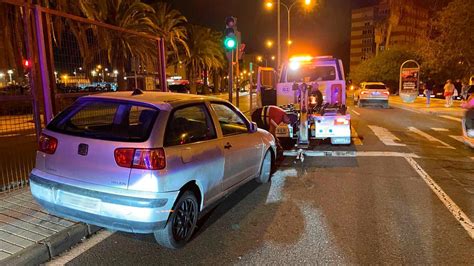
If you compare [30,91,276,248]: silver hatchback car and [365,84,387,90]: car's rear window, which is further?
[365,84,387,90]: car's rear window

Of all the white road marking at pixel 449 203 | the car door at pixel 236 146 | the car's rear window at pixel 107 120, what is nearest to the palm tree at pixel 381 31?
the white road marking at pixel 449 203

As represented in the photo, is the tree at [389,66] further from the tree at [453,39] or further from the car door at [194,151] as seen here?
the car door at [194,151]

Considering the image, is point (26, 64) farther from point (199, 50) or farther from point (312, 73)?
point (199, 50)

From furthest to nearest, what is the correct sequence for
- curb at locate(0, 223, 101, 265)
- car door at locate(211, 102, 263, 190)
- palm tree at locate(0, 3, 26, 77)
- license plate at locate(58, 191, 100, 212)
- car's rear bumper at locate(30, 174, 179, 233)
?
palm tree at locate(0, 3, 26, 77)
car door at locate(211, 102, 263, 190)
license plate at locate(58, 191, 100, 212)
car's rear bumper at locate(30, 174, 179, 233)
curb at locate(0, 223, 101, 265)

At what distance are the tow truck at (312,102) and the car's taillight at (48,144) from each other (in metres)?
5.77

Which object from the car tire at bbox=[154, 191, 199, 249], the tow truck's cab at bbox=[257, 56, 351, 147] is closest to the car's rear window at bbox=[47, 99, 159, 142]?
the car tire at bbox=[154, 191, 199, 249]

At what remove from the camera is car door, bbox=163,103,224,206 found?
4.02 metres

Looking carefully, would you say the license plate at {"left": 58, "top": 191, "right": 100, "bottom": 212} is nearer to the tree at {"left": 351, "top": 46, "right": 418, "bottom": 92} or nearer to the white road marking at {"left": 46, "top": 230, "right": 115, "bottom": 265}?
the white road marking at {"left": 46, "top": 230, "right": 115, "bottom": 265}

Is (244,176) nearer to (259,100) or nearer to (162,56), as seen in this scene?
(162,56)

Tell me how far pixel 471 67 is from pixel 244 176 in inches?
919

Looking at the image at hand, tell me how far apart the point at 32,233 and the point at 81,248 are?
0.54m

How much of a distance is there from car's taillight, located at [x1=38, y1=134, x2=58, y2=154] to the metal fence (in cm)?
146

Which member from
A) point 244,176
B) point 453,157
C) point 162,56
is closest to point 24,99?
point 244,176

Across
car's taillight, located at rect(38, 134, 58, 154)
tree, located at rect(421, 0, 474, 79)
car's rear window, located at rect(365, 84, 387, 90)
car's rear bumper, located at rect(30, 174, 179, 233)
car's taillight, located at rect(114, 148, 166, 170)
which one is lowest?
car's rear bumper, located at rect(30, 174, 179, 233)
